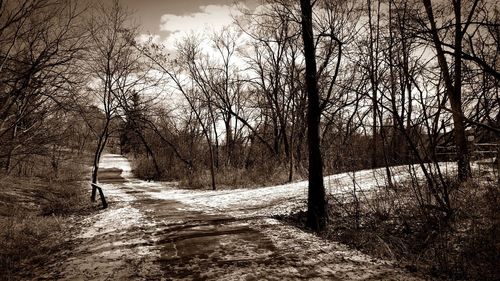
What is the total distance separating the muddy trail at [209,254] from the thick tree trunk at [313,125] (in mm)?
705

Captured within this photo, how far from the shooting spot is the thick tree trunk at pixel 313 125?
22.5ft

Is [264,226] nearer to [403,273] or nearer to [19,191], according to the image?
[403,273]

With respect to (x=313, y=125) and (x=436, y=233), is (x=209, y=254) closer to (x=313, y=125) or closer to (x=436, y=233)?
(x=313, y=125)

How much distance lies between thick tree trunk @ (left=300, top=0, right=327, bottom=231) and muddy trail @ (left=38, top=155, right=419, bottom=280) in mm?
705

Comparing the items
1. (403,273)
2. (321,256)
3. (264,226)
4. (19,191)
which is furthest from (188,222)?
(19,191)

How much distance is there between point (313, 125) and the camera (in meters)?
6.94

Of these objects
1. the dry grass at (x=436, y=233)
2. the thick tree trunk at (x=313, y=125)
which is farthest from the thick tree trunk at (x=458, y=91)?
→ the thick tree trunk at (x=313, y=125)

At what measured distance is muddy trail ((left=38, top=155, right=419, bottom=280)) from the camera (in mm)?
4395

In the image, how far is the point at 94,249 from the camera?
19.2 feet

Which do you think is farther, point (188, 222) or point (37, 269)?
point (188, 222)

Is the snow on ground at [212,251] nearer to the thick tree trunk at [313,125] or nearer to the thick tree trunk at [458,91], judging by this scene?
the thick tree trunk at [313,125]

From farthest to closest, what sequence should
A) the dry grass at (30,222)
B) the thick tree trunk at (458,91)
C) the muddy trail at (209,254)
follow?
the thick tree trunk at (458,91)
the dry grass at (30,222)
the muddy trail at (209,254)

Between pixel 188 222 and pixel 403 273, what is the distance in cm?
498

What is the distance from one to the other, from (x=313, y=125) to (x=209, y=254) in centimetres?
350
